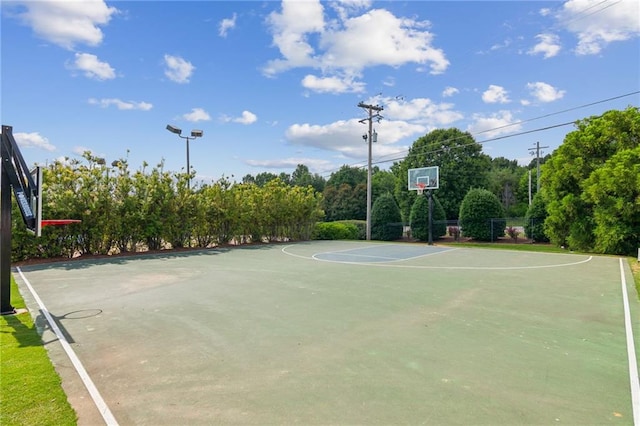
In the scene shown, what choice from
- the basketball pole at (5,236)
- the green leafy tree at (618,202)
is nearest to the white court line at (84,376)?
the basketball pole at (5,236)

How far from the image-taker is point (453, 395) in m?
2.93

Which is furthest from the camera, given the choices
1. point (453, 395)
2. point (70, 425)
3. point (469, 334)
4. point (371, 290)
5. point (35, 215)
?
point (371, 290)

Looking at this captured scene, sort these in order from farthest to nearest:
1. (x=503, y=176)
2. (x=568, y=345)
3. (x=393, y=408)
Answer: (x=503, y=176) < (x=568, y=345) < (x=393, y=408)

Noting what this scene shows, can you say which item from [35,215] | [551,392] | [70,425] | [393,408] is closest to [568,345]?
[551,392]

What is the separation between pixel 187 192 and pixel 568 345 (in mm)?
14553

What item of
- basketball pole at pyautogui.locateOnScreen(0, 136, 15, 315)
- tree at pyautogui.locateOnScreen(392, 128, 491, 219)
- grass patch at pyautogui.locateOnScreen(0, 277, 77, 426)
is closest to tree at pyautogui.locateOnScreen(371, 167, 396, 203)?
tree at pyautogui.locateOnScreen(392, 128, 491, 219)

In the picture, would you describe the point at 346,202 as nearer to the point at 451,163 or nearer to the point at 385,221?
the point at 451,163

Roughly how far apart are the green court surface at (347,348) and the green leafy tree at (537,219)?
11363mm

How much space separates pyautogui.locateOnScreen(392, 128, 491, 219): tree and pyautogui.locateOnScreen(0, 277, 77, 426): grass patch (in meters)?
33.0

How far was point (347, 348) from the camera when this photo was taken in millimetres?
3998

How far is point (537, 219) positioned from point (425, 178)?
608 cm

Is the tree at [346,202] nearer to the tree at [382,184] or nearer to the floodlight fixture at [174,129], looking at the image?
the tree at [382,184]

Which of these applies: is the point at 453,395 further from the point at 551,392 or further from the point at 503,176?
the point at 503,176

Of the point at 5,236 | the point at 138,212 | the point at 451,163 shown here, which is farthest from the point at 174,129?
the point at 451,163
